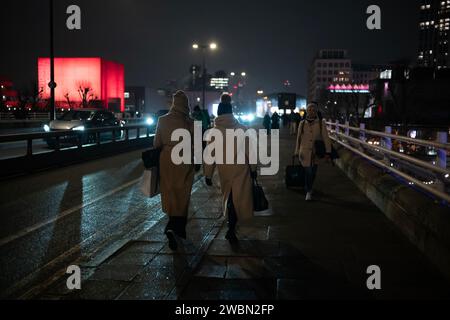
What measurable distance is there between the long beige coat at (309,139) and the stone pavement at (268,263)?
1213 millimetres

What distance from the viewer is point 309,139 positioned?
9430mm

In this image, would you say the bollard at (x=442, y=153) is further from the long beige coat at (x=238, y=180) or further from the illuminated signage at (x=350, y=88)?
the illuminated signage at (x=350, y=88)

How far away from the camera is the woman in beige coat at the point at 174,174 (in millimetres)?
6406

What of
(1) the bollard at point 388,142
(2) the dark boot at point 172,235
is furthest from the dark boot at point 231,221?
(1) the bollard at point 388,142

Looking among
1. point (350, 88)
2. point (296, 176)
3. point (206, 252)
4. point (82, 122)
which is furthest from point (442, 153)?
point (350, 88)

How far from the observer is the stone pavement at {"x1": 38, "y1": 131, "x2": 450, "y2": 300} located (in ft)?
15.8

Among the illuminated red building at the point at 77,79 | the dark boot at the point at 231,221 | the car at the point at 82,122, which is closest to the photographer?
the dark boot at the point at 231,221

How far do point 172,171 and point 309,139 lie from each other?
12.3ft

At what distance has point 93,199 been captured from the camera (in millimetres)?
10250

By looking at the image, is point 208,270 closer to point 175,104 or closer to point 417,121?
point 175,104

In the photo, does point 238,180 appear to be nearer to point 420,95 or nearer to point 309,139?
point 309,139

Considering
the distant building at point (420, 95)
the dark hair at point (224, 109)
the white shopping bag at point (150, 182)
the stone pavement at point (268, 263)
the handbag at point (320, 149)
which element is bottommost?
the stone pavement at point (268, 263)

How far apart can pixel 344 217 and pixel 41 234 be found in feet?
15.2
